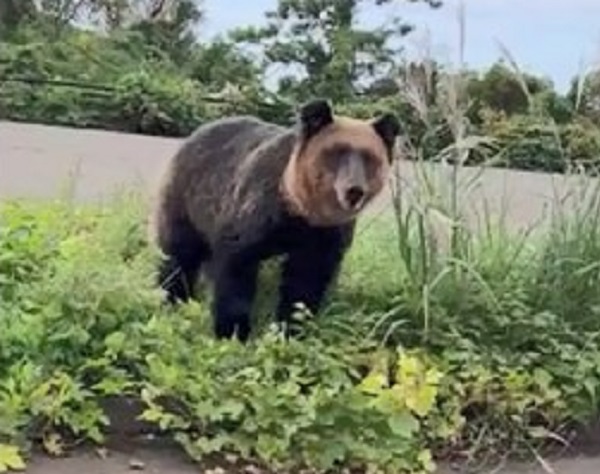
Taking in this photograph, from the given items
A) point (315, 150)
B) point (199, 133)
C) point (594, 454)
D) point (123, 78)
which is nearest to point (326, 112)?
point (315, 150)

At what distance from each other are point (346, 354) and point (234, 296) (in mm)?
634

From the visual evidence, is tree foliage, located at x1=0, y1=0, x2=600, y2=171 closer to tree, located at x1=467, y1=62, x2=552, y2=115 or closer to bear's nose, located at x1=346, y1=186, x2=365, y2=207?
tree, located at x1=467, y1=62, x2=552, y2=115

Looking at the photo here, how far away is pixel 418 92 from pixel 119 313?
161 centimetres

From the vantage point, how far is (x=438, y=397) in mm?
5844

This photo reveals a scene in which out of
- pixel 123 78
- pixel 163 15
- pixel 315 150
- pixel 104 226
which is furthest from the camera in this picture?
pixel 163 15

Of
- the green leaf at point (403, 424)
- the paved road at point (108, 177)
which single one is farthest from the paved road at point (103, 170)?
the green leaf at point (403, 424)

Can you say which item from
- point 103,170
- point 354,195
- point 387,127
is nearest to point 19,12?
point 103,170

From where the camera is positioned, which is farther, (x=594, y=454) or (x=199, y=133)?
(x=199, y=133)

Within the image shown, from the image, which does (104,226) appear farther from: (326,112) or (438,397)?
(438,397)

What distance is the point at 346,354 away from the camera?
603 centimetres

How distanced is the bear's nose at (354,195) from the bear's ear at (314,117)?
30 cm

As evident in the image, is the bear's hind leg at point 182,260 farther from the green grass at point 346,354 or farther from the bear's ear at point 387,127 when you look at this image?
the bear's ear at point 387,127

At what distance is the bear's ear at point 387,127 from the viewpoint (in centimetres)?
659

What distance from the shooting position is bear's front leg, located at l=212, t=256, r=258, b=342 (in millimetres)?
6434
